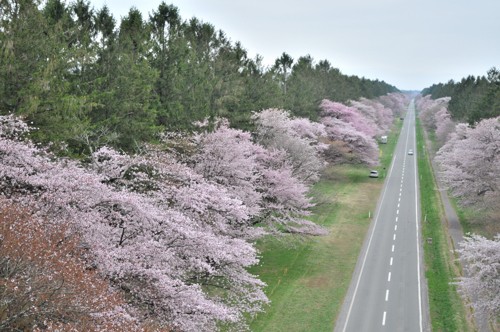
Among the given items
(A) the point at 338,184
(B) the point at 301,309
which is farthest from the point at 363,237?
(A) the point at 338,184

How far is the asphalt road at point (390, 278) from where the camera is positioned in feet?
83.3

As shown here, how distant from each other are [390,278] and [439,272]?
380 centimetres

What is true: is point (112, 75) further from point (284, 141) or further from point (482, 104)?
point (482, 104)

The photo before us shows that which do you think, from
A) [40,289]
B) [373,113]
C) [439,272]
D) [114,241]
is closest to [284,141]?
[439,272]

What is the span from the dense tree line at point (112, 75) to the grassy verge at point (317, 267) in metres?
11.6

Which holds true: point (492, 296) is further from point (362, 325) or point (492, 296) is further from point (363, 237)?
point (363, 237)

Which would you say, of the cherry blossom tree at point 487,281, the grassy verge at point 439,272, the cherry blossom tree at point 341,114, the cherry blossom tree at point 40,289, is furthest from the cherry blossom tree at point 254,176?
the cherry blossom tree at point 341,114

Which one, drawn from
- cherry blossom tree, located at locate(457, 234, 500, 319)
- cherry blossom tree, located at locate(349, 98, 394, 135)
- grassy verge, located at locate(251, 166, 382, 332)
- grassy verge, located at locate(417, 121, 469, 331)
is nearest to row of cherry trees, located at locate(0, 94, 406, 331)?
grassy verge, located at locate(251, 166, 382, 332)

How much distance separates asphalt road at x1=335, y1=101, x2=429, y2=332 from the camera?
2539 centimetres

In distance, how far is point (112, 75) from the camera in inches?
1114

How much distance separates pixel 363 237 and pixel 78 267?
32150 millimetres

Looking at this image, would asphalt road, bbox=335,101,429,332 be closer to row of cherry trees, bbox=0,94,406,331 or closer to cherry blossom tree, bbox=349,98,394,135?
row of cherry trees, bbox=0,94,406,331

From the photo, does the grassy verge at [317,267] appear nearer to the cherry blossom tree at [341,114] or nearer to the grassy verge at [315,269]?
the grassy verge at [315,269]

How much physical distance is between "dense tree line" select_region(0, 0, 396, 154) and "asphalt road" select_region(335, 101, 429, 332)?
1529 cm
